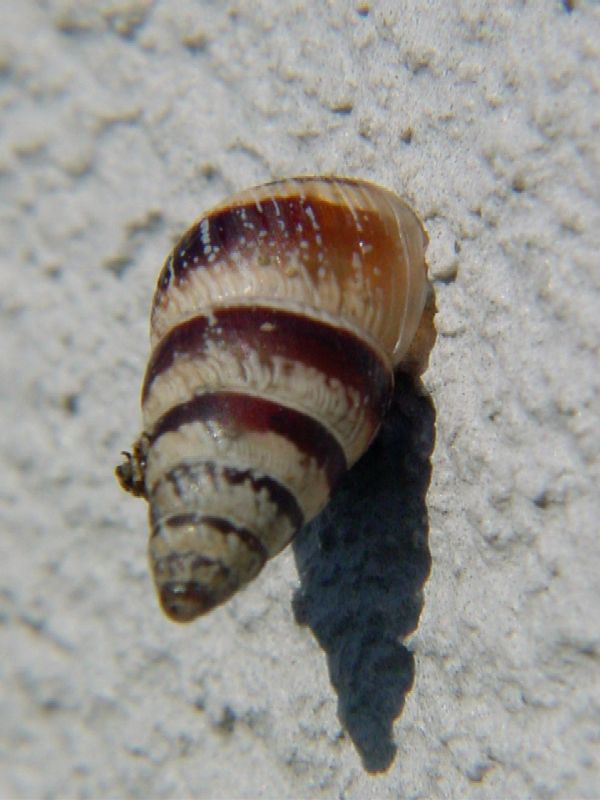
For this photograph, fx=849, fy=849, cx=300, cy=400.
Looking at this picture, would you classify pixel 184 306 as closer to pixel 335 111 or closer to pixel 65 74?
pixel 335 111

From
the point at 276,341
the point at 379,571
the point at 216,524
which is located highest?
the point at 276,341

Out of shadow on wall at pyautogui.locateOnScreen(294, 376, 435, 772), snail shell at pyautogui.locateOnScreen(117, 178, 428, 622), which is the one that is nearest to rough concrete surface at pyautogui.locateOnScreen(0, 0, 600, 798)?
shadow on wall at pyautogui.locateOnScreen(294, 376, 435, 772)

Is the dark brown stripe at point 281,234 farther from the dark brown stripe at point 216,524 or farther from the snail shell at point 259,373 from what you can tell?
the dark brown stripe at point 216,524

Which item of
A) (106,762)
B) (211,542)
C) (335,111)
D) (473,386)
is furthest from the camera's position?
(106,762)

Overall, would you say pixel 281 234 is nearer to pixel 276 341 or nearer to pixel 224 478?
pixel 276 341

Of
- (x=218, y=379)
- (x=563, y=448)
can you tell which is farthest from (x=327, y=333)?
(x=563, y=448)

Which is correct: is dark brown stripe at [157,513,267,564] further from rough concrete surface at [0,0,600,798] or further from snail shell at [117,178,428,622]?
rough concrete surface at [0,0,600,798]

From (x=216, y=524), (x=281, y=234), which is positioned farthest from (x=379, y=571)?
(x=281, y=234)

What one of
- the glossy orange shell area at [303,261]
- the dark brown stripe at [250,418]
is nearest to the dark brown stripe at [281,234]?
the glossy orange shell area at [303,261]
